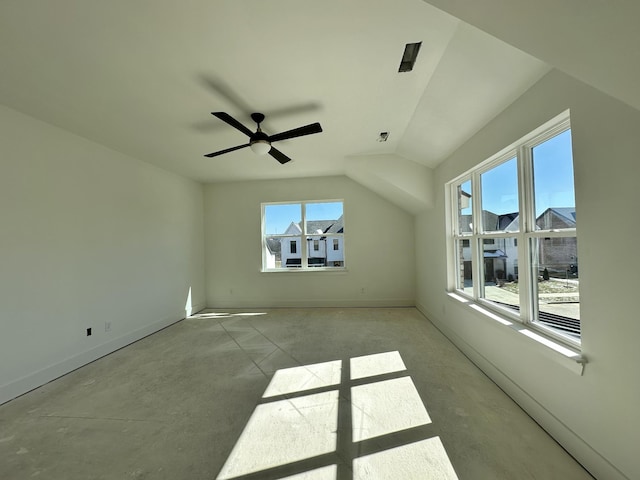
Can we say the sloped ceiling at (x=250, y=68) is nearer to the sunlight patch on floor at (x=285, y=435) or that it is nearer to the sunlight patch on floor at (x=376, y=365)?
the sunlight patch on floor at (x=285, y=435)

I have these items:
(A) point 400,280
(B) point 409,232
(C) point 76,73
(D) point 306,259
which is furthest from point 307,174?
(C) point 76,73

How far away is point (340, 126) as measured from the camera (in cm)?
291

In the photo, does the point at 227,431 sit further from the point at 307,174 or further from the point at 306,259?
the point at 307,174

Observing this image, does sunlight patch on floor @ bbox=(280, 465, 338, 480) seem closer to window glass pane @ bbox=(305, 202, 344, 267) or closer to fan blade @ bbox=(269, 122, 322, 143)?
fan blade @ bbox=(269, 122, 322, 143)

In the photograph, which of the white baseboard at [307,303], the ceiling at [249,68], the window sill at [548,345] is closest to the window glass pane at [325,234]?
the white baseboard at [307,303]

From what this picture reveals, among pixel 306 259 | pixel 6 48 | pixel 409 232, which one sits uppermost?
pixel 6 48

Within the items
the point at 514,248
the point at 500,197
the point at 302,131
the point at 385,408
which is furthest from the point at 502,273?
the point at 302,131

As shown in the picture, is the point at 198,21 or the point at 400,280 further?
the point at 400,280

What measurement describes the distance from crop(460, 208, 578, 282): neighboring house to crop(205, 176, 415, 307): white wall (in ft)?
5.88

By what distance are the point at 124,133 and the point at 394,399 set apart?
3.90m

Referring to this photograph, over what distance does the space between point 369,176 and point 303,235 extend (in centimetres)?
190

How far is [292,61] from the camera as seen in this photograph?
182 cm

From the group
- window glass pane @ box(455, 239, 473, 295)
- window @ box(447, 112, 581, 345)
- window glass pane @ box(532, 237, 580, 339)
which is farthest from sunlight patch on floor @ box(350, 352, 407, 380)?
window glass pane @ box(532, 237, 580, 339)

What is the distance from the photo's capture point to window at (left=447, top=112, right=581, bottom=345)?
5.43 ft
